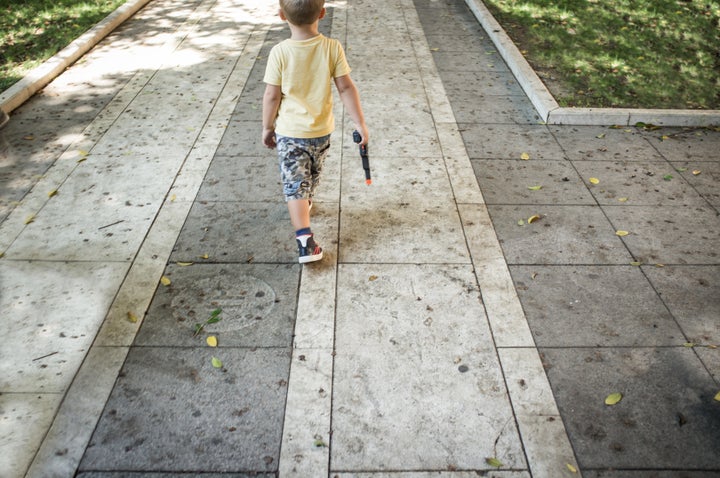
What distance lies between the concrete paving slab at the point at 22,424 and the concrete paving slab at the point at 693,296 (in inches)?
145

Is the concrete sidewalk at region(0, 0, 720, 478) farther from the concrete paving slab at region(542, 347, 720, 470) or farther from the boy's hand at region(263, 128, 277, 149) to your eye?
the boy's hand at region(263, 128, 277, 149)

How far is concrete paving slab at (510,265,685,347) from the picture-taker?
3537 millimetres

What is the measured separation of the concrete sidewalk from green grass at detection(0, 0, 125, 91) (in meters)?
1.43

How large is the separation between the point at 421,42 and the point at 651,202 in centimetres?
494

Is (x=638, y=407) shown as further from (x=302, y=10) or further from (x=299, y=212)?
(x=302, y=10)

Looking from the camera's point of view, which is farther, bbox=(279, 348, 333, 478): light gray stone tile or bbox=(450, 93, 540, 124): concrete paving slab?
bbox=(450, 93, 540, 124): concrete paving slab

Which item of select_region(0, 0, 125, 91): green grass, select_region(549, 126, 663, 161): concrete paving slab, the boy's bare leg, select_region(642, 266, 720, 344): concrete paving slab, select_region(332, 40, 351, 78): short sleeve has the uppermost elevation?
select_region(332, 40, 351, 78): short sleeve

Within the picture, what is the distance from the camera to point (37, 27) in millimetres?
8719

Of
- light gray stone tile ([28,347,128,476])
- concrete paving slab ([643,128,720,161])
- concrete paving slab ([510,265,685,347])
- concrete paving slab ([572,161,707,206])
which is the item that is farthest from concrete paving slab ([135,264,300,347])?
concrete paving slab ([643,128,720,161])

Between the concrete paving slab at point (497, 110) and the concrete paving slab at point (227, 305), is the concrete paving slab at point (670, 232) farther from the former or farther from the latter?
the concrete paving slab at point (227, 305)

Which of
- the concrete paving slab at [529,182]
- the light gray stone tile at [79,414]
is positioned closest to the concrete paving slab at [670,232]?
the concrete paving slab at [529,182]

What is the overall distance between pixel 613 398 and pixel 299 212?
2226mm

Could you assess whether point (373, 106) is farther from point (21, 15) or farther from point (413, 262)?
point (21, 15)

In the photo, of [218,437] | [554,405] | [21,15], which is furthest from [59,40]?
[554,405]
